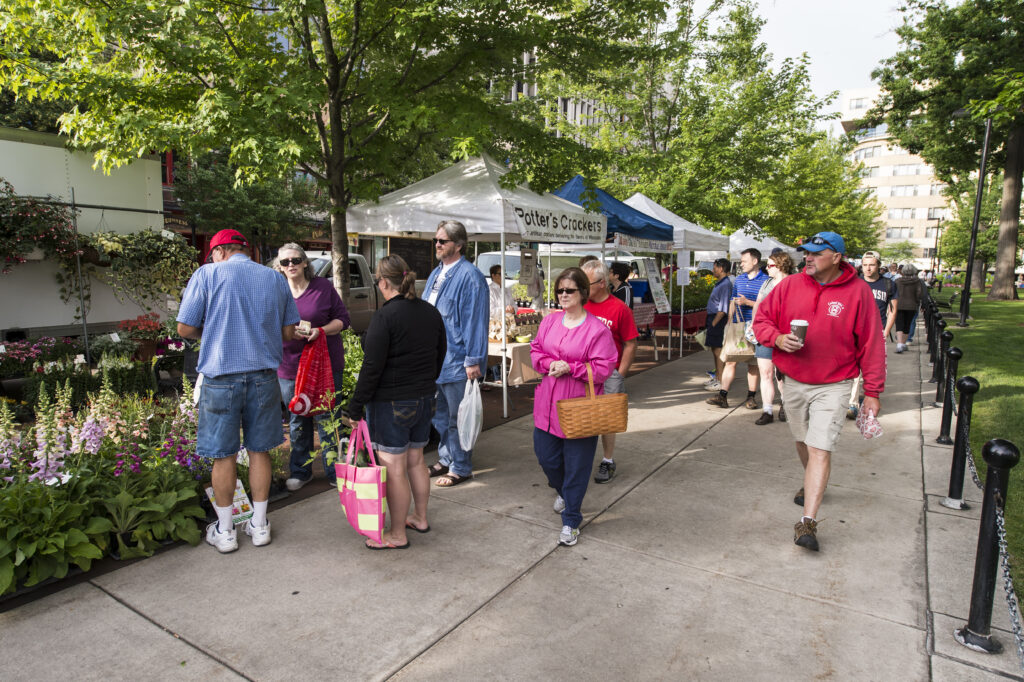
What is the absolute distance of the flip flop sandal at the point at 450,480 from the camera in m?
4.84

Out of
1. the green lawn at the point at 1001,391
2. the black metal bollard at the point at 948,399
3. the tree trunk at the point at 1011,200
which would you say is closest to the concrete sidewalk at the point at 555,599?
the green lawn at the point at 1001,391

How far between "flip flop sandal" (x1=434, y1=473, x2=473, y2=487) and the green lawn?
336 centimetres

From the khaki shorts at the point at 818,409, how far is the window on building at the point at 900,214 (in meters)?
108

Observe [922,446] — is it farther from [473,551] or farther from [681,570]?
[473,551]

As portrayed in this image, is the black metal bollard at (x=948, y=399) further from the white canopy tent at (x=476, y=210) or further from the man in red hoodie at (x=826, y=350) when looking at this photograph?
the white canopy tent at (x=476, y=210)

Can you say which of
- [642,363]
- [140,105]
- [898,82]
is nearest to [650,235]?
[642,363]

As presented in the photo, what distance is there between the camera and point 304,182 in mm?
23547

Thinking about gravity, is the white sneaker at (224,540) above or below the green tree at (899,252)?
below

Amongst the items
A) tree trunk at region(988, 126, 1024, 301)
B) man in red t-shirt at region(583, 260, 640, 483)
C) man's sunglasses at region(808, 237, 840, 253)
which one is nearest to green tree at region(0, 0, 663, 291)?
man in red t-shirt at region(583, 260, 640, 483)

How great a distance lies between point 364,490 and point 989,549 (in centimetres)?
301

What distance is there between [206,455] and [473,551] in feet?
5.26

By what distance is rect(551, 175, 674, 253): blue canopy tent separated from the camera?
875cm

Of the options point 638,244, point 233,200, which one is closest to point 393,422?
point 638,244

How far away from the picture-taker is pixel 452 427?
492cm
